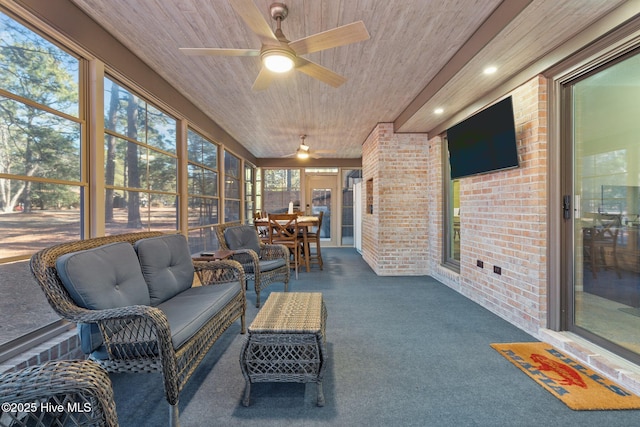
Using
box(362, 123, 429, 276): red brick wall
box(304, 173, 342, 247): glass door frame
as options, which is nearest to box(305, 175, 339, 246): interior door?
box(304, 173, 342, 247): glass door frame

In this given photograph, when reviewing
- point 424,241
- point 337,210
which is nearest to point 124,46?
point 424,241

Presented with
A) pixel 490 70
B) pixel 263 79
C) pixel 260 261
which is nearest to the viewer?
pixel 263 79

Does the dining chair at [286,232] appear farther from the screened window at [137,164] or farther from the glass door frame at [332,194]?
the glass door frame at [332,194]

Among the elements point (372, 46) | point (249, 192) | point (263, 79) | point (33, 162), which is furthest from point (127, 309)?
point (249, 192)

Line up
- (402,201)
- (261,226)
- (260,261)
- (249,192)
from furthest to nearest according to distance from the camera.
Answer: (249,192), (261,226), (402,201), (260,261)

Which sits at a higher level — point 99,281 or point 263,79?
point 263,79

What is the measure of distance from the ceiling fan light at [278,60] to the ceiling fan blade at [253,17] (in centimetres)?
7

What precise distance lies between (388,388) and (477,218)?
7.81 ft

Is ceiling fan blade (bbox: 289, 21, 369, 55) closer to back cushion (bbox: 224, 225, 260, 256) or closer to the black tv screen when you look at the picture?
the black tv screen

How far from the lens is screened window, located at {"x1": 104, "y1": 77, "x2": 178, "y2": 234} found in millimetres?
2484

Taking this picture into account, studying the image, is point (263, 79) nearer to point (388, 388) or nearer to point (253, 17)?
point (253, 17)

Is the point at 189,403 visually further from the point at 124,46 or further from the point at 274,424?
the point at 124,46

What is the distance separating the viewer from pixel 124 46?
2.51 m

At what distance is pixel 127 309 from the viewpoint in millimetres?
1418
